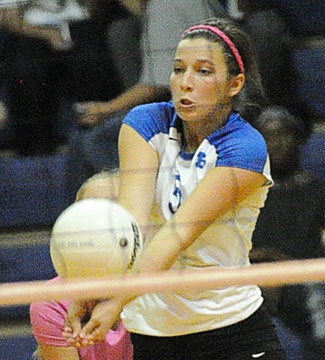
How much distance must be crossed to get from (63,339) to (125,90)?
493 millimetres

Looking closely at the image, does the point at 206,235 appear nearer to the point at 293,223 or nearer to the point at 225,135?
the point at 225,135

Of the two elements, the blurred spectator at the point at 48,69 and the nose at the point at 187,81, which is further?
the blurred spectator at the point at 48,69

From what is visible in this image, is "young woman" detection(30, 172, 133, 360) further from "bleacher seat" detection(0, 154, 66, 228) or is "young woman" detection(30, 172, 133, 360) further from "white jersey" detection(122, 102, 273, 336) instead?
"bleacher seat" detection(0, 154, 66, 228)

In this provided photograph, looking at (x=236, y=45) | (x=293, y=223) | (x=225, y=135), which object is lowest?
(x=293, y=223)

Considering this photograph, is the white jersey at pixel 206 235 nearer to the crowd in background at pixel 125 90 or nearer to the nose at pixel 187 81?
the nose at pixel 187 81

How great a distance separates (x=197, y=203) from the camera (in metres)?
1.04

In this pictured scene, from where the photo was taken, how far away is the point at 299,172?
4.88 feet

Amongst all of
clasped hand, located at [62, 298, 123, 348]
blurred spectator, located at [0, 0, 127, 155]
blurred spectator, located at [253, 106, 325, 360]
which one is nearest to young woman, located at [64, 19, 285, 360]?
clasped hand, located at [62, 298, 123, 348]

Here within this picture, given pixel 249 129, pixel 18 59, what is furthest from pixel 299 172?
pixel 18 59

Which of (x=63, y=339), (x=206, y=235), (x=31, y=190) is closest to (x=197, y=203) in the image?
(x=206, y=235)

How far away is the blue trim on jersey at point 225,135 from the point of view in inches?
41.3

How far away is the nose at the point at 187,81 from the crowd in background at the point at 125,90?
36cm

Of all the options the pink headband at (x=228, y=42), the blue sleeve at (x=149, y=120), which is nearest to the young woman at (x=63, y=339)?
the blue sleeve at (x=149, y=120)

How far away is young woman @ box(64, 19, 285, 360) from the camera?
1.04 meters
